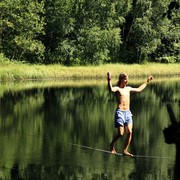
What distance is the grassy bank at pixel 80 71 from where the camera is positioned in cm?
5188

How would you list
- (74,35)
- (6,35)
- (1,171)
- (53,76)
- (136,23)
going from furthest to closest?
1. (136,23)
2. (74,35)
3. (6,35)
4. (53,76)
5. (1,171)

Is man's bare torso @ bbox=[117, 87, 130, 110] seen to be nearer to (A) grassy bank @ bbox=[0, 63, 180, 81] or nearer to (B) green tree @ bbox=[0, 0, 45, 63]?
(A) grassy bank @ bbox=[0, 63, 180, 81]

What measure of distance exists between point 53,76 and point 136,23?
18380 millimetres

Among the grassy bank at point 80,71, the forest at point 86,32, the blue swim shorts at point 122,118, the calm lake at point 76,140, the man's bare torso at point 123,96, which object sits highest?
the forest at point 86,32

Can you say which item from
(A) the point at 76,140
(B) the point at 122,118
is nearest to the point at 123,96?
(B) the point at 122,118

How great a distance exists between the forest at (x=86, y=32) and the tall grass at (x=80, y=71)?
3265 millimetres

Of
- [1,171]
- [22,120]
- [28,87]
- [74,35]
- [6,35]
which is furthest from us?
[74,35]

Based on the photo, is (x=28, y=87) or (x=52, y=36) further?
(x=52, y=36)

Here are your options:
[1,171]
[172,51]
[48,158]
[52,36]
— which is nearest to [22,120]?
[48,158]

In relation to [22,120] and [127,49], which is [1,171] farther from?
[127,49]

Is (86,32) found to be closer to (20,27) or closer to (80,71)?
(80,71)

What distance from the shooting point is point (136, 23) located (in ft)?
228

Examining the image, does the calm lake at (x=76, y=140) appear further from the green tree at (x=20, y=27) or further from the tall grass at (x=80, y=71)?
the green tree at (x=20, y=27)

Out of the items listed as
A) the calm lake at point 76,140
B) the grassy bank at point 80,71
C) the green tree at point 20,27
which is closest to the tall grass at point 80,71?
the grassy bank at point 80,71
